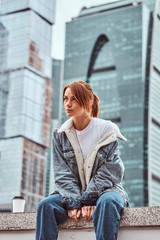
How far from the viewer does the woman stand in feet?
8.54

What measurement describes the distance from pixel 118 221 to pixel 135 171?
222 ft

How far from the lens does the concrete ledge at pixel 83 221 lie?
2602 mm

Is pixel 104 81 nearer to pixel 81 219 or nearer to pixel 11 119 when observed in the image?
pixel 11 119

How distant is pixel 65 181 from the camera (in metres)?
2.87

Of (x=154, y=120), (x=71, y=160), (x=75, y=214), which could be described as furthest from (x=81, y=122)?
(x=154, y=120)

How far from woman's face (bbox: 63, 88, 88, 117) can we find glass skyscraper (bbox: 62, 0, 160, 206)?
66.3 meters

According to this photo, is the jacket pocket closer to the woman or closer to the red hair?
the woman

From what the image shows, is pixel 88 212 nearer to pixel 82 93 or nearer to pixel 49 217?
pixel 49 217

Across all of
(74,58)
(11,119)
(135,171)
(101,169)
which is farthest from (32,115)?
(101,169)

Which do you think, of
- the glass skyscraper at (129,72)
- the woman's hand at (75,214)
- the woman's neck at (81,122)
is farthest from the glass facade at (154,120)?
the woman's hand at (75,214)

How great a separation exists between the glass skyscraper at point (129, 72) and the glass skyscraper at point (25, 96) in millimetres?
12838

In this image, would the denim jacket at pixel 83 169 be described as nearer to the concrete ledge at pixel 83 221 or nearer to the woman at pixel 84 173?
the woman at pixel 84 173

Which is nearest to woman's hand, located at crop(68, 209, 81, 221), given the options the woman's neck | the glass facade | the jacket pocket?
the jacket pocket

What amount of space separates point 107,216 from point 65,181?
455 millimetres
